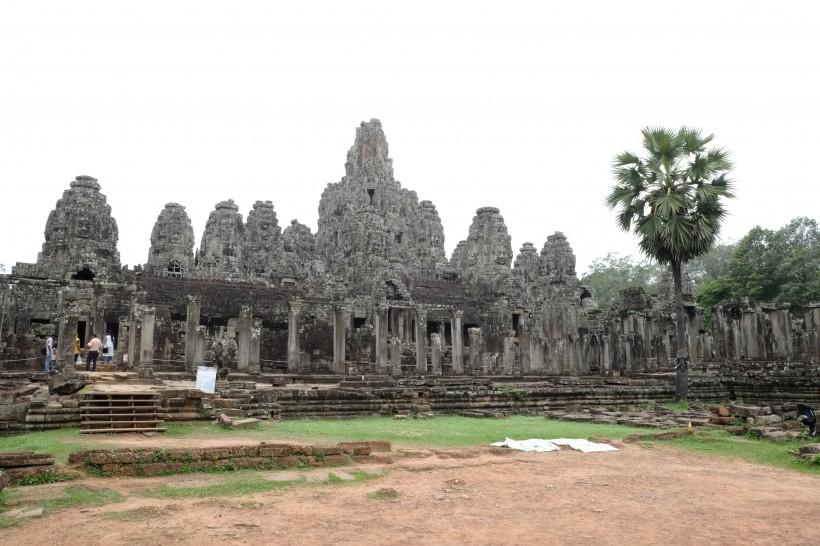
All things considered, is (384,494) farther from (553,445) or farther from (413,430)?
(413,430)

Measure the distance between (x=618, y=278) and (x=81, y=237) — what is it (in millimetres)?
52397

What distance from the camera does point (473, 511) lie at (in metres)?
6.49

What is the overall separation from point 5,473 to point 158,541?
110 inches

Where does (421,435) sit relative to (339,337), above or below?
below

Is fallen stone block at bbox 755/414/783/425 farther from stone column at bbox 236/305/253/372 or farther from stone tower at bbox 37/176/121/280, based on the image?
stone tower at bbox 37/176/121/280

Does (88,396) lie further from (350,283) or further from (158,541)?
(350,283)

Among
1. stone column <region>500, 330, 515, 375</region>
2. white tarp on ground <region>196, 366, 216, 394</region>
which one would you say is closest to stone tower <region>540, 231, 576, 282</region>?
stone column <region>500, 330, 515, 375</region>

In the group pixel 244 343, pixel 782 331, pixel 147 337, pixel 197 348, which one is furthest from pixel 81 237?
pixel 782 331

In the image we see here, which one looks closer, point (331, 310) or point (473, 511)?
point (473, 511)

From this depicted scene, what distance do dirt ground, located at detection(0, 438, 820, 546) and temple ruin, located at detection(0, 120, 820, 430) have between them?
13.6 m

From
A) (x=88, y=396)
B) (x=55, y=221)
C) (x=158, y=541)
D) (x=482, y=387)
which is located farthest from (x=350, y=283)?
(x=158, y=541)

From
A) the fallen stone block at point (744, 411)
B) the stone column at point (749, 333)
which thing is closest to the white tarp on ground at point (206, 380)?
the fallen stone block at point (744, 411)

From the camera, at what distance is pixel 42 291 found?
2770 centimetres

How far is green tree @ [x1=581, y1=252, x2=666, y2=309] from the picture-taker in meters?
65.5
